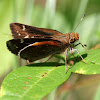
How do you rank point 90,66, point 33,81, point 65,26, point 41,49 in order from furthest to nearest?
point 65,26 < point 41,49 < point 90,66 < point 33,81

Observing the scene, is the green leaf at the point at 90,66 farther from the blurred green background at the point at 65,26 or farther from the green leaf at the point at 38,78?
the blurred green background at the point at 65,26

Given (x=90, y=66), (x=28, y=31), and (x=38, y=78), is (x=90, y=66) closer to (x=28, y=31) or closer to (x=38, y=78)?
(x=38, y=78)

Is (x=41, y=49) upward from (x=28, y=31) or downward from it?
downward

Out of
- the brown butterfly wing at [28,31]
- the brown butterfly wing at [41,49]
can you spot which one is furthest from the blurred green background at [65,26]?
the brown butterfly wing at [41,49]

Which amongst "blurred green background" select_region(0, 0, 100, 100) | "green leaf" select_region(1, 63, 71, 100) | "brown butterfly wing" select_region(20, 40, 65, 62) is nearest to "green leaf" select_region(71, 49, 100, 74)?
"green leaf" select_region(1, 63, 71, 100)

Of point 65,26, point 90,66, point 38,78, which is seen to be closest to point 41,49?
point 38,78

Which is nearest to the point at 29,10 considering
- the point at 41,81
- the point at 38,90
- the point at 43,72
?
the point at 43,72
